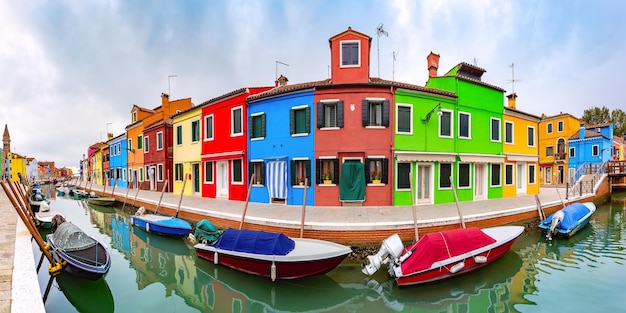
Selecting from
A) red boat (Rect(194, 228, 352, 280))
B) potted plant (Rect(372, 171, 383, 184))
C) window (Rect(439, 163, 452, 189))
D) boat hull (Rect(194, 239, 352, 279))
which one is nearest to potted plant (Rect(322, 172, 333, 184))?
potted plant (Rect(372, 171, 383, 184))

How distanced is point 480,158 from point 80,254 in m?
17.8

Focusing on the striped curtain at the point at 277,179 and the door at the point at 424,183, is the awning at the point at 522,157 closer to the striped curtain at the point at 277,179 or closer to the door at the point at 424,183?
the door at the point at 424,183

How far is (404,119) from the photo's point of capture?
13.3 metres

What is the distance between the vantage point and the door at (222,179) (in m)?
16.9

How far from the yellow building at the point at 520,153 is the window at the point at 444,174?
17.8ft

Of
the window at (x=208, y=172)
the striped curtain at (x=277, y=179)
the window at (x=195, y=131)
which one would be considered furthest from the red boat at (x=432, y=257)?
the window at (x=195, y=131)

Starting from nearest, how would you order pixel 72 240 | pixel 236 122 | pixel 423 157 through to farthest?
pixel 72 240 < pixel 423 157 < pixel 236 122

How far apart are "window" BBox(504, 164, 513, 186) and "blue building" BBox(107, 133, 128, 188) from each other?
34.4 meters

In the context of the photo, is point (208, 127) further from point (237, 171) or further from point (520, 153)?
point (520, 153)

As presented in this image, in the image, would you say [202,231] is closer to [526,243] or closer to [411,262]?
[411,262]

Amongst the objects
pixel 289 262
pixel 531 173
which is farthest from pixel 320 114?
pixel 531 173

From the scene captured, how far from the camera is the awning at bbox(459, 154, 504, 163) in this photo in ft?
48.1

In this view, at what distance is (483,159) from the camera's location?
50.7 ft

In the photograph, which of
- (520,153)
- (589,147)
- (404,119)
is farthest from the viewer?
(589,147)
